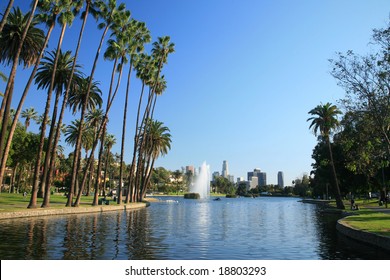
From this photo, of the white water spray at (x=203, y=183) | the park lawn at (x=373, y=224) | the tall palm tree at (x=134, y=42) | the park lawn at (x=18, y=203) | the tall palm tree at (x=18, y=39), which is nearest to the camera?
the park lawn at (x=373, y=224)

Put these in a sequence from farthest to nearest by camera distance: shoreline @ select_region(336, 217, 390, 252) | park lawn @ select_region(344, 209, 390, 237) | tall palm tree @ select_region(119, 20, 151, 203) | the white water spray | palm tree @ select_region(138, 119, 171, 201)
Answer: the white water spray
palm tree @ select_region(138, 119, 171, 201)
tall palm tree @ select_region(119, 20, 151, 203)
park lawn @ select_region(344, 209, 390, 237)
shoreline @ select_region(336, 217, 390, 252)

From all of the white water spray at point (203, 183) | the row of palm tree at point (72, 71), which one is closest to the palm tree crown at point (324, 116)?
the row of palm tree at point (72, 71)

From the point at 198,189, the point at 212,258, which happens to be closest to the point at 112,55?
the point at 212,258

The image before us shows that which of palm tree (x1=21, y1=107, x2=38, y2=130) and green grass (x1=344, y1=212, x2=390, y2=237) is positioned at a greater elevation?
palm tree (x1=21, y1=107, x2=38, y2=130)

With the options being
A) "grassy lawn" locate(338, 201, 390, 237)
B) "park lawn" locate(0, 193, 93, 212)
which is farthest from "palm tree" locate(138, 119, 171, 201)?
"grassy lawn" locate(338, 201, 390, 237)

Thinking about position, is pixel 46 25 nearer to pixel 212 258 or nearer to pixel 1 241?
pixel 1 241

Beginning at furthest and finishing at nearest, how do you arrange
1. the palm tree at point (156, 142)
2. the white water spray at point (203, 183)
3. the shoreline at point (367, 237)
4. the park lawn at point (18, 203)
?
the white water spray at point (203, 183), the palm tree at point (156, 142), the park lawn at point (18, 203), the shoreline at point (367, 237)

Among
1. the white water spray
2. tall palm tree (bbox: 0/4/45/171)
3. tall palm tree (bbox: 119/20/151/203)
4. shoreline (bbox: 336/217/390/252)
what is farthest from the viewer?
the white water spray

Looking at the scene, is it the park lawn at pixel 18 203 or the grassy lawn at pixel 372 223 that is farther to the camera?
the park lawn at pixel 18 203

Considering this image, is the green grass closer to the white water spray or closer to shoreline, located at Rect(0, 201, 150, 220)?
shoreline, located at Rect(0, 201, 150, 220)

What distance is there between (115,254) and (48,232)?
857cm

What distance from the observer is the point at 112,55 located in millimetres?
51750

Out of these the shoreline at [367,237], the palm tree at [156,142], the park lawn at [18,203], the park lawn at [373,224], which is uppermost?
the palm tree at [156,142]

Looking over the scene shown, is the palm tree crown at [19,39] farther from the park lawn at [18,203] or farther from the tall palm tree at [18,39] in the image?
the park lawn at [18,203]
